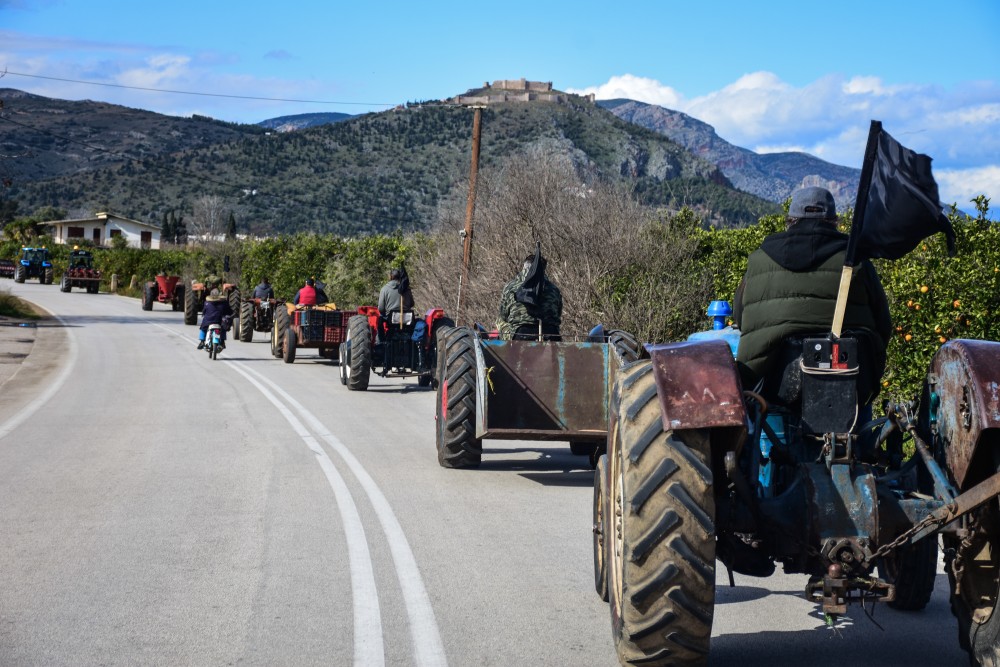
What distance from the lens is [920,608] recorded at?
6227mm

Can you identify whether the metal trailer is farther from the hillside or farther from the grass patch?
the hillside

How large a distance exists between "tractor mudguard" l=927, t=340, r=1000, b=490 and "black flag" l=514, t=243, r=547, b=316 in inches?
313

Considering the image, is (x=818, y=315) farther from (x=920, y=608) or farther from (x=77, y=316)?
(x=77, y=316)

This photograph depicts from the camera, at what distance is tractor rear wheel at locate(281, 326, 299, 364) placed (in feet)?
80.3

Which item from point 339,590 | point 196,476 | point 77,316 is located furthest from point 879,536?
point 77,316

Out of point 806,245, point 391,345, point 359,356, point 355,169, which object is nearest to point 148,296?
point 391,345

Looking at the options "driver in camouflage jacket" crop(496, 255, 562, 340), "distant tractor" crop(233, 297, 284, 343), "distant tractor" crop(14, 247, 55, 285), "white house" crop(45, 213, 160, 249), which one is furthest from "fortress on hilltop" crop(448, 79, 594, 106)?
"driver in camouflage jacket" crop(496, 255, 562, 340)

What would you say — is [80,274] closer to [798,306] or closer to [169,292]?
[169,292]

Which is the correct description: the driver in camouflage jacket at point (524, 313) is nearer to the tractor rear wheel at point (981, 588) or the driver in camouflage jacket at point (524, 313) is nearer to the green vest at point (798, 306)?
the green vest at point (798, 306)

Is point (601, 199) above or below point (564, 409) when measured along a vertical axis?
above

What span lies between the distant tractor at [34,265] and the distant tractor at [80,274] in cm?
857

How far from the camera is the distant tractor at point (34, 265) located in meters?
68.1

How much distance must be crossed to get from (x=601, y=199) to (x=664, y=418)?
18.3m

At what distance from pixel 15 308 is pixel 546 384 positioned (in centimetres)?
3503
